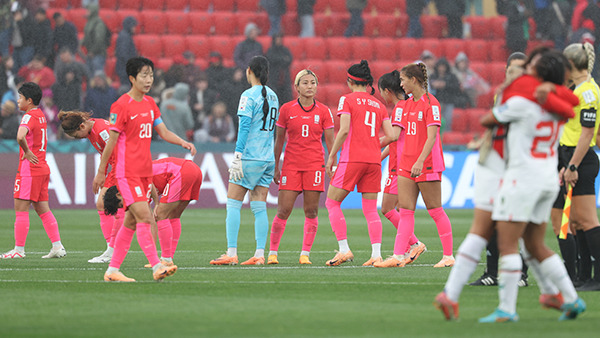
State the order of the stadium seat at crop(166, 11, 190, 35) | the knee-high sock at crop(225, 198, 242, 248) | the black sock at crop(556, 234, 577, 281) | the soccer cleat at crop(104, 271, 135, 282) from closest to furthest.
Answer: the black sock at crop(556, 234, 577, 281), the soccer cleat at crop(104, 271, 135, 282), the knee-high sock at crop(225, 198, 242, 248), the stadium seat at crop(166, 11, 190, 35)

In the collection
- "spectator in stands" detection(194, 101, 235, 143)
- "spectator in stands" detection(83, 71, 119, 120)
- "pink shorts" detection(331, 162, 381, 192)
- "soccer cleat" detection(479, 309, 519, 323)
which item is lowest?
"soccer cleat" detection(479, 309, 519, 323)

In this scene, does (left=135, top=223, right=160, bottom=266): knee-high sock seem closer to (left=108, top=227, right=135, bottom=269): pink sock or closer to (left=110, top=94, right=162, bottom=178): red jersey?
(left=108, top=227, right=135, bottom=269): pink sock

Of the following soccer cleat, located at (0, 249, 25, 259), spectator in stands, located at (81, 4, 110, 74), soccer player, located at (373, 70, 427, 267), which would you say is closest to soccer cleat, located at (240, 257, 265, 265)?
soccer player, located at (373, 70, 427, 267)

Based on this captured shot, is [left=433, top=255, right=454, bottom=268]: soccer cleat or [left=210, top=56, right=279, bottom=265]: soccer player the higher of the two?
[left=210, top=56, right=279, bottom=265]: soccer player

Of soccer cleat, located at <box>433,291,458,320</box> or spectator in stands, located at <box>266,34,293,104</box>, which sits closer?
soccer cleat, located at <box>433,291,458,320</box>

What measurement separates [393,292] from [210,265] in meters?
3.06

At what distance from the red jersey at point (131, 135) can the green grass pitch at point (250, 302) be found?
1036mm

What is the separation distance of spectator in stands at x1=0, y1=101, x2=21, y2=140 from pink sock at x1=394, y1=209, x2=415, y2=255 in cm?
1240

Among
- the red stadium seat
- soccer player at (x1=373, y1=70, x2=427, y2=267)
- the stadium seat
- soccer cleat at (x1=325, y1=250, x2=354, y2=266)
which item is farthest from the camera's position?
the stadium seat

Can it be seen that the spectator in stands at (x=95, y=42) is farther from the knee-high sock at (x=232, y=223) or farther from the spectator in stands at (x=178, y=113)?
the knee-high sock at (x=232, y=223)

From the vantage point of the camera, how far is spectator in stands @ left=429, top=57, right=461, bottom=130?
2361 cm

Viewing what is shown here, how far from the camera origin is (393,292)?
312 inches

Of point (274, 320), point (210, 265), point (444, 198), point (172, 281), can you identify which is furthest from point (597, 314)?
point (444, 198)

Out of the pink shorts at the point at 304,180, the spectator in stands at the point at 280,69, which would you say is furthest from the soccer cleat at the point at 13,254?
the spectator in stands at the point at 280,69
